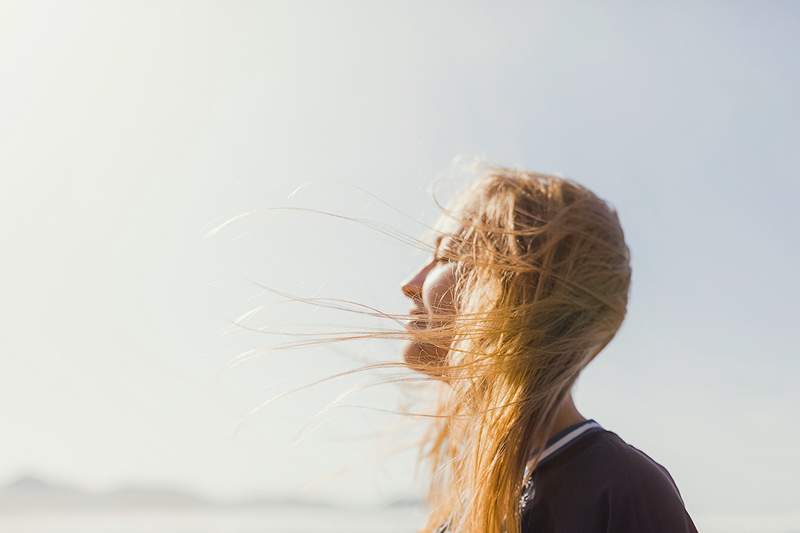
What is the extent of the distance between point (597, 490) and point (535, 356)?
39cm

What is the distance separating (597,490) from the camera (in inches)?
85.7

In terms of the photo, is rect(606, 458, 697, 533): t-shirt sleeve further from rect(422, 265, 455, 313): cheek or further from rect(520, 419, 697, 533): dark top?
rect(422, 265, 455, 313): cheek

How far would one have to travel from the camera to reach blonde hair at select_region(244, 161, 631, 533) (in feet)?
7.63

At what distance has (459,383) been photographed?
246 centimetres

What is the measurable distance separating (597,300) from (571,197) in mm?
312

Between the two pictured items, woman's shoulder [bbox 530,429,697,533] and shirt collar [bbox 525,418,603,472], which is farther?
shirt collar [bbox 525,418,603,472]

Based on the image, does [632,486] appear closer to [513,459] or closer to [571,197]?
[513,459]

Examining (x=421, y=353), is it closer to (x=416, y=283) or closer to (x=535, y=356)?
(x=416, y=283)

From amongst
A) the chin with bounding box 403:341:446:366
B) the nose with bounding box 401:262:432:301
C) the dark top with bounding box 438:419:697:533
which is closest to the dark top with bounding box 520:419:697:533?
the dark top with bounding box 438:419:697:533

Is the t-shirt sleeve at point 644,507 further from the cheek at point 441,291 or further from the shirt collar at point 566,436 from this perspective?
the cheek at point 441,291

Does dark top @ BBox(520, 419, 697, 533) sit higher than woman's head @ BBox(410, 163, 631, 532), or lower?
lower

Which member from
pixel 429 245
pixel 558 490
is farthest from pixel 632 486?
pixel 429 245

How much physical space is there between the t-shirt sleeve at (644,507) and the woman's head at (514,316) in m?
0.27

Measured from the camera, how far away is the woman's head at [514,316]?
2.33m
